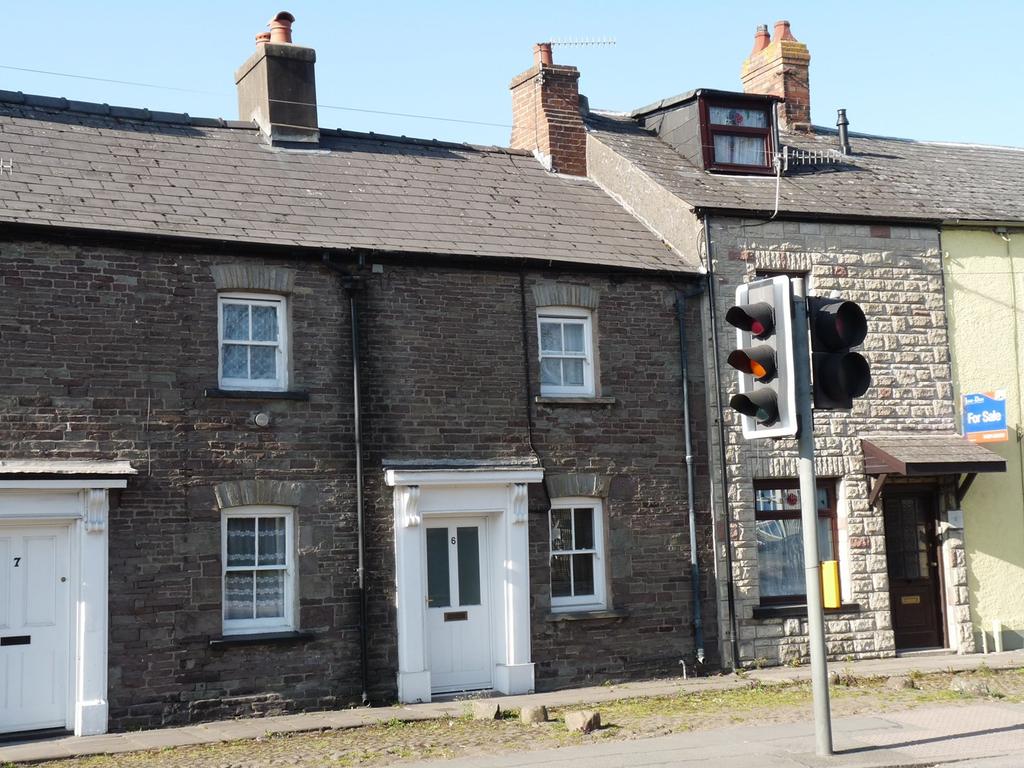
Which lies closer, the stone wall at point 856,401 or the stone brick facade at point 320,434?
the stone brick facade at point 320,434

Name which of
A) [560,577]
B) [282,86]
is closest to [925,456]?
[560,577]

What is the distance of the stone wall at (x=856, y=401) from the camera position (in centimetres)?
1761

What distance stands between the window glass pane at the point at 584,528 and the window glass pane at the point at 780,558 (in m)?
2.50

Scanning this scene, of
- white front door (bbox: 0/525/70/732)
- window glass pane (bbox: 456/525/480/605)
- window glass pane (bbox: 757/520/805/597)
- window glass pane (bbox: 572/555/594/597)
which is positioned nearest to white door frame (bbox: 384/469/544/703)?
window glass pane (bbox: 456/525/480/605)

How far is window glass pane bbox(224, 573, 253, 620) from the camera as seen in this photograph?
1485cm

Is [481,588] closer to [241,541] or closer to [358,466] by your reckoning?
[358,466]

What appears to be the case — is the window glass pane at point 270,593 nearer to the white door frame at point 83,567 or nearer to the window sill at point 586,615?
the white door frame at point 83,567

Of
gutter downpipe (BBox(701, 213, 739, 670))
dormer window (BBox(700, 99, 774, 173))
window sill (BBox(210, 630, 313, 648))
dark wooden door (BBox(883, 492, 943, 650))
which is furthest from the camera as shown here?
dormer window (BBox(700, 99, 774, 173))

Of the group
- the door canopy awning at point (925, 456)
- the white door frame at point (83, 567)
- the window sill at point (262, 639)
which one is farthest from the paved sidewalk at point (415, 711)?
the door canopy awning at point (925, 456)

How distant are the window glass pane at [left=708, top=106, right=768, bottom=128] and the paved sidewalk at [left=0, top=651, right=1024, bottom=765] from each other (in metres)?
8.49

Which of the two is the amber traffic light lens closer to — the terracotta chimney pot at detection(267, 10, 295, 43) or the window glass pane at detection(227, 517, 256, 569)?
the window glass pane at detection(227, 517, 256, 569)

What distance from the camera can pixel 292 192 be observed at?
55.6 ft

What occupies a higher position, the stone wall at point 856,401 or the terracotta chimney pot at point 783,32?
the terracotta chimney pot at point 783,32

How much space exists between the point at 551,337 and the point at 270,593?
502 cm
